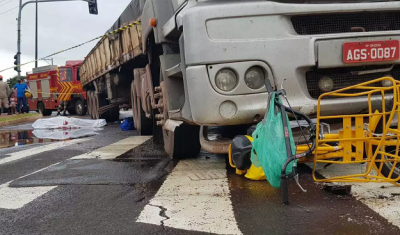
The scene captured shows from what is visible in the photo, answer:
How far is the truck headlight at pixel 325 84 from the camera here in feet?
12.4

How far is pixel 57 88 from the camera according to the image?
23734 mm

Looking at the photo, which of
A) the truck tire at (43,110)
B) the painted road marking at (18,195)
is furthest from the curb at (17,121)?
the painted road marking at (18,195)

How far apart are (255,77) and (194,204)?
1254 millimetres

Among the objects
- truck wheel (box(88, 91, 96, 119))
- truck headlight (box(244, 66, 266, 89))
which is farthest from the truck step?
truck wheel (box(88, 91, 96, 119))

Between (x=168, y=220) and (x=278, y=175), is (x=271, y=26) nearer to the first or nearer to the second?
(x=278, y=175)

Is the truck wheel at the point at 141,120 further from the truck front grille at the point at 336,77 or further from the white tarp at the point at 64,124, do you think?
the truck front grille at the point at 336,77

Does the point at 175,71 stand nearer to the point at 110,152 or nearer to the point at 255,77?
the point at 255,77

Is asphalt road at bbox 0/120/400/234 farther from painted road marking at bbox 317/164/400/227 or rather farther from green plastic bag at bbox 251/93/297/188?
green plastic bag at bbox 251/93/297/188

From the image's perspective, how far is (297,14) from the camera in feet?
11.8

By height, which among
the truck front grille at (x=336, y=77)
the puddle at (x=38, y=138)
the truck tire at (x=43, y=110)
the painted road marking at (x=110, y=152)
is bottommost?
the painted road marking at (x=110, y=152)

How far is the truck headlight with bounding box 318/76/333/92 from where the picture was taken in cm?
379

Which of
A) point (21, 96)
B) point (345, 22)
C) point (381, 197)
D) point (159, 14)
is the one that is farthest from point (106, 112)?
point (381, 197)

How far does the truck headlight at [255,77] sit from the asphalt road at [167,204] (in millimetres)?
890

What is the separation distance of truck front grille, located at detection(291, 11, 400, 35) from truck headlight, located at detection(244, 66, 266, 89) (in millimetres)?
530
